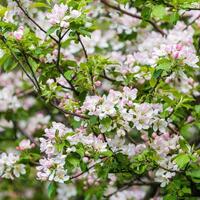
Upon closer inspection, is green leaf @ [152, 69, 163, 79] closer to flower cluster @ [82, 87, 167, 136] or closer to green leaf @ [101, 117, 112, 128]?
flower cluster @ [82, 87, 167, 136]

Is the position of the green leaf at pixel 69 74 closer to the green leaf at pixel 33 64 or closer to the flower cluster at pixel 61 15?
the green leaf at pixel 33 64

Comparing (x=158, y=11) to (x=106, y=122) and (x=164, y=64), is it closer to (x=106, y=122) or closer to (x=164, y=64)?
(x=164, y=64)

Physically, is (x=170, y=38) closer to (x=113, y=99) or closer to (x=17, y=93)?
(x=113, y=99)

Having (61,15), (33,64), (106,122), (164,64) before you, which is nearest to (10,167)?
(33,64)

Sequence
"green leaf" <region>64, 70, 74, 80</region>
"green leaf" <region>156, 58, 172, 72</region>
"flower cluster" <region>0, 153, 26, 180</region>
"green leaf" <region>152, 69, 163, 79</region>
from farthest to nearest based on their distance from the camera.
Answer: "flower cluster" <region>0, 153, 26, 180</region> → "green leaf" <region>64, 70, 74, 80</region> → "green leaf" <region>152, 69, 163, 79</region> → "green leaf" <region>156, 58, 172, 72</region>

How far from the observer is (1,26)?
2.77 metres

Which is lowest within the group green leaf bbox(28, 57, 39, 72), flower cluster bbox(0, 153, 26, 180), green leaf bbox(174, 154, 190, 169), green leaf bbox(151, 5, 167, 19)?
flower cluster bbox(0, 153, 26, 180)

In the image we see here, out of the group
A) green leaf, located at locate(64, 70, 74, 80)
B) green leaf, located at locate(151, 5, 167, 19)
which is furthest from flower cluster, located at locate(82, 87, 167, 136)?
green leaf, located at locate(151, 5, 167, 19)

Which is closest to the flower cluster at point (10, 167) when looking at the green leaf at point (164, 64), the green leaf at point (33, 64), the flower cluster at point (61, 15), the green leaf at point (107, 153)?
the green leaf at point (33, 64)

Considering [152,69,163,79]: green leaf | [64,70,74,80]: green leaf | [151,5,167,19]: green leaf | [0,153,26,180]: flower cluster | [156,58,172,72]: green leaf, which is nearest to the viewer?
[156,58,172,72]: green leaf

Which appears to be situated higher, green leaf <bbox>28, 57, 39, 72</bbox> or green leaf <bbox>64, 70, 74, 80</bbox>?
green leaf <bbox>28, 57, 39, 72</bbox>

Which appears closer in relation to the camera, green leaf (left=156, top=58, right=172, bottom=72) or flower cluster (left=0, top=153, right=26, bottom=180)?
green leaf (left=156, top=58, right=172, bottom=72)

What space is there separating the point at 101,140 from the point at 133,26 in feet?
4.65

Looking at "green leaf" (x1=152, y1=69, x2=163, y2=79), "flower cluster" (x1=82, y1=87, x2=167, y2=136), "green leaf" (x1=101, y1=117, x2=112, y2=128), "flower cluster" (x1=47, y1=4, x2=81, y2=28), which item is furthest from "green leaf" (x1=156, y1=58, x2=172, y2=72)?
"flower cluster" (x1=47, y1=4, x2=81, y2=28)
